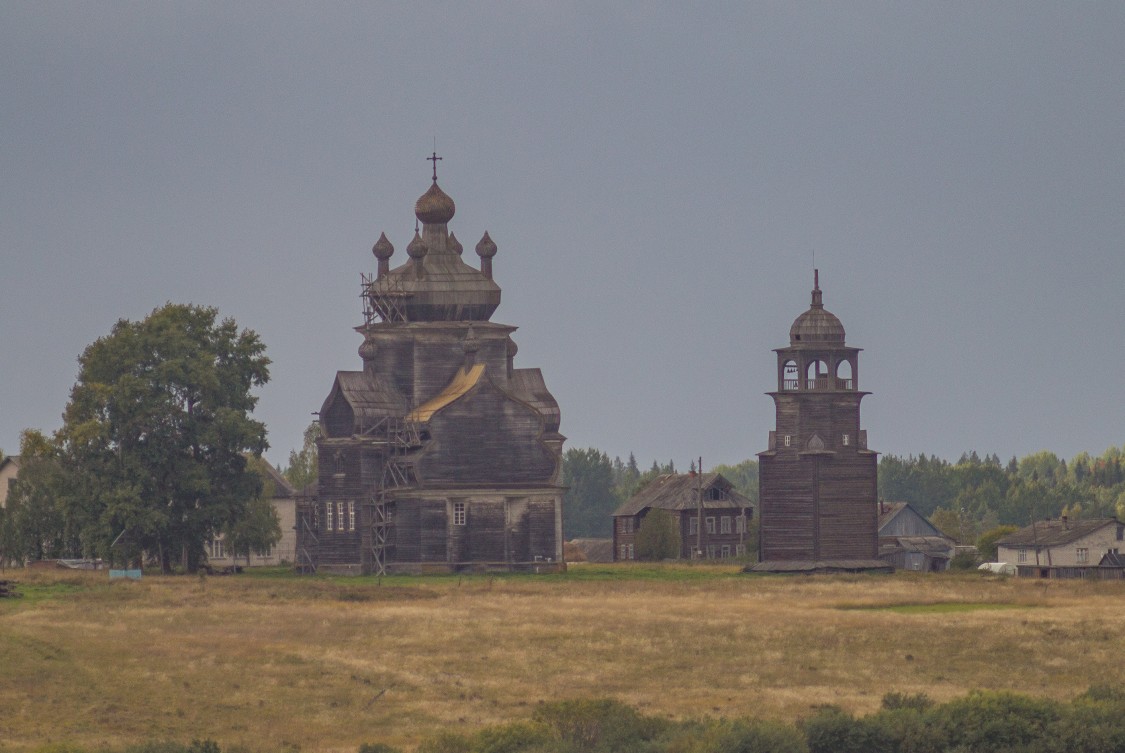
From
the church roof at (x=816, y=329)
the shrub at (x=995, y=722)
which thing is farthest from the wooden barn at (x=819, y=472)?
the shrub at (x=995, y=722)

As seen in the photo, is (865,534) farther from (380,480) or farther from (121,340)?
(121,340)

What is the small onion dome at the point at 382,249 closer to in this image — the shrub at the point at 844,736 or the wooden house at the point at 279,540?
the wooden house at the point at 279,540

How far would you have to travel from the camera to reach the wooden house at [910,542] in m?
112

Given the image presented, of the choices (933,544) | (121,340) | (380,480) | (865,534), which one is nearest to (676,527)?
(933,544)

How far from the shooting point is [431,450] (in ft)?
297

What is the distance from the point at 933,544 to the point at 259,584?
47815 mm

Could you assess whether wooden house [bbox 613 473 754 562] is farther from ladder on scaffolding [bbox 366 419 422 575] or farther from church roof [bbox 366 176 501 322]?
ladder on scaffolding [bbox 366 419 422 575]

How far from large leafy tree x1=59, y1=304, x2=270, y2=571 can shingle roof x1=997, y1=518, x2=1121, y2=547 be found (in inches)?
1464

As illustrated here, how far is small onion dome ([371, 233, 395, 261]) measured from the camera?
10256cm

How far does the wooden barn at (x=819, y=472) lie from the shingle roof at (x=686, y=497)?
24.7 m

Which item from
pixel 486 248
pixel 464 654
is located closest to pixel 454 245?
pixel 486 248

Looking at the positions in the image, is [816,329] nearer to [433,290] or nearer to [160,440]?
[433,290]

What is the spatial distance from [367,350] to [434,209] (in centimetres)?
872

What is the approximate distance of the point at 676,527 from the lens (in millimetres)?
124062
